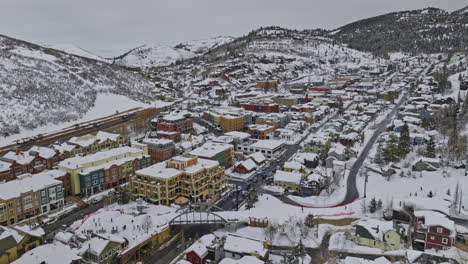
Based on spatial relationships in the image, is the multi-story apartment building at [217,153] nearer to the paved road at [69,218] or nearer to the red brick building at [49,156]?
the paved road at [69,218]

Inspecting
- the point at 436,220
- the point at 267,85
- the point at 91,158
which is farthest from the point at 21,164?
the point at 267,85

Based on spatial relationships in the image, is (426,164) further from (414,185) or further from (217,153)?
(217,153)

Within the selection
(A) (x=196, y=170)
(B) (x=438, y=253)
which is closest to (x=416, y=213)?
(B) (x=438, y=253)

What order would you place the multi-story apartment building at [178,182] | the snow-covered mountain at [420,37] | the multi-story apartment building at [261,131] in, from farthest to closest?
1. the snow-covered mountain at [420,37]
2. the multi-story apartment building at [261,131]
3. the multi-story apartment building at [178,182]

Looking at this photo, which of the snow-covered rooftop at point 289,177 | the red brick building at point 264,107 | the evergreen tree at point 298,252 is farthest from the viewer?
the red brick building at point 264,107

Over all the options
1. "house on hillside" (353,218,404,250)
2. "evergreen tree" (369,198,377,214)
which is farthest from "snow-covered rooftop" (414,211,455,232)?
"evergreen tree" (369,198,377,214)

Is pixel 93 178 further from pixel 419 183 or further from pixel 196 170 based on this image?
pixel 419 183

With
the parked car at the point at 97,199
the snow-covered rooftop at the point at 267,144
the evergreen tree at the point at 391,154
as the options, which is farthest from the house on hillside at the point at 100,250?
A: the evergreen tree at the point at 391,154
